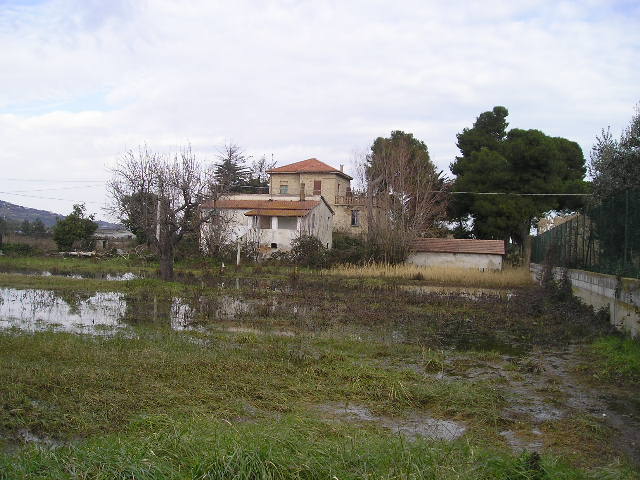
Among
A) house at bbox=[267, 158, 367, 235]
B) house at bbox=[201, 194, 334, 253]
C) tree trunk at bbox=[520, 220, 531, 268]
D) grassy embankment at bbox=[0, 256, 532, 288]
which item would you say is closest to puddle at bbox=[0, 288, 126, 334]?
grassy embankment at bbox=[0, 256, 532, 288]

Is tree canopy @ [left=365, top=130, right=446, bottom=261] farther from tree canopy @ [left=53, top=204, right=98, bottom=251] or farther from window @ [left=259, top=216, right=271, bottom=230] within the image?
tree canopy @ [left=53, top=204, right=98, bottom=251]

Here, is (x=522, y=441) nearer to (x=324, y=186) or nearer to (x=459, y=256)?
(x=459, y=256)

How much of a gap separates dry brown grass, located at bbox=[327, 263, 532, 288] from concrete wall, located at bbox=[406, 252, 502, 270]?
5902mm

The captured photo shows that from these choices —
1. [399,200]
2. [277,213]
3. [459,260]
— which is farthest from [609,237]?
[277,213]

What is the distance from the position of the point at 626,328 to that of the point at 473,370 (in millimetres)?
4258

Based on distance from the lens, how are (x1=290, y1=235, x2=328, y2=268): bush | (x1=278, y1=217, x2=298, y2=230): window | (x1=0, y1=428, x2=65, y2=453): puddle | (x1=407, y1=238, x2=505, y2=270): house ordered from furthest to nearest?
(x1=278, y1=217, x2=298, y2=230): window
(x1=407, y1=238, x2=505, y2=270): house
(x1=290, y1=235, x2=328, y2=268): bush
(x1=0, y1=428, x2=65, y2=453): puddle

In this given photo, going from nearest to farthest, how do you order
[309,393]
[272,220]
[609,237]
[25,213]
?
[309,393] → [609,237] → [272,220] → [25,213]

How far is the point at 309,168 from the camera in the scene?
5944 cm

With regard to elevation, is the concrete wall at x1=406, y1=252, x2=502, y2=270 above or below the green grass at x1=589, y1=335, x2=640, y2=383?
above

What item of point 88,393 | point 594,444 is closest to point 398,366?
point 594,444

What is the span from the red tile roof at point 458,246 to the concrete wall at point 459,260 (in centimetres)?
29

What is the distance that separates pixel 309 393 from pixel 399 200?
34.8 metres

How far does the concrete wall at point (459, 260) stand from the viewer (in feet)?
141

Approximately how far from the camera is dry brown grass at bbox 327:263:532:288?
32.5m
